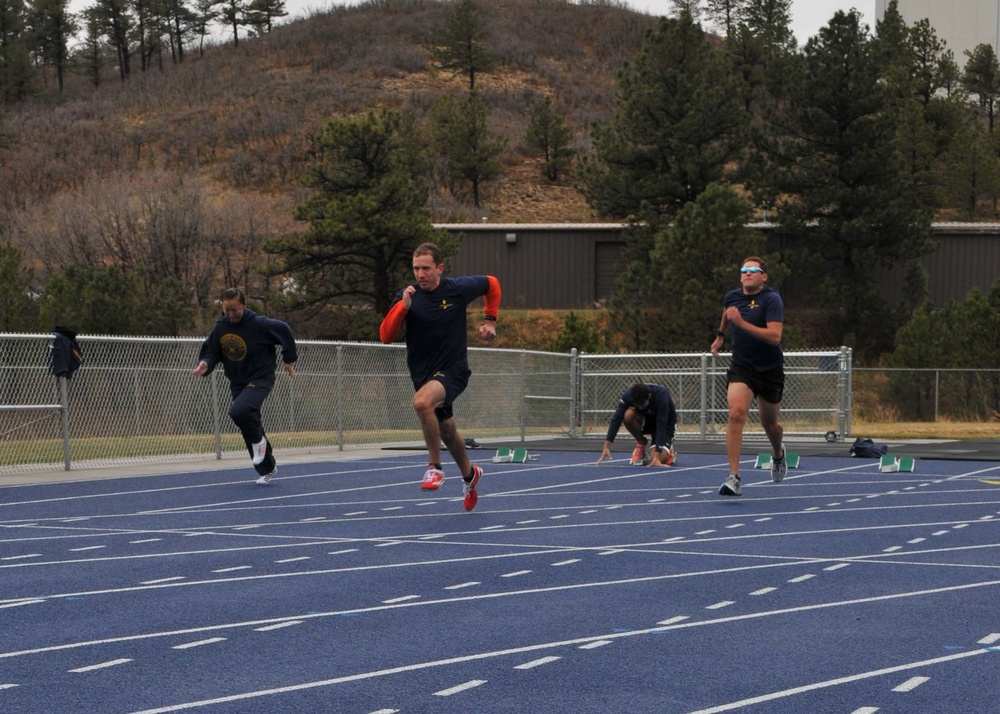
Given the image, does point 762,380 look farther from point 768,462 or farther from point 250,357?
point 250,357

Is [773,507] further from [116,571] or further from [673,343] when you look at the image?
[673,343]

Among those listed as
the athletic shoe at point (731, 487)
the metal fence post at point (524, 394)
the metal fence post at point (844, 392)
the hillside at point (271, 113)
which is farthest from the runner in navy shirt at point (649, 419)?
the hillside at point (271, 113)

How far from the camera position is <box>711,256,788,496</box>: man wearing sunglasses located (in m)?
11.8

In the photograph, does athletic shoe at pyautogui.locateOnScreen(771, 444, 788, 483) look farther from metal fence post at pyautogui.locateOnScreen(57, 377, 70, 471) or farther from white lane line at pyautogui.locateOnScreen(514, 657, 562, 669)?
white lane line at pyautogui.locateOnScreen(514, 657, 562, 669)

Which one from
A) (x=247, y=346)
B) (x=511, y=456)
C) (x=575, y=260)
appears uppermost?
(x=575, y=260)

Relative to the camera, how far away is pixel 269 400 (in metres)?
19.2

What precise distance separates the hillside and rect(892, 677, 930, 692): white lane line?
2034 inches

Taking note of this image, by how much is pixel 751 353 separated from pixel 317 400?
8.98 m

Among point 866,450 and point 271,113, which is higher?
point 271,113

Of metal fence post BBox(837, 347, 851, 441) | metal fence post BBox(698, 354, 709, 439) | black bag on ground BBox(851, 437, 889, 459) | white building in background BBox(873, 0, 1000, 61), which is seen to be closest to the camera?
black bag on ground BBox(851, 437, 889, 459)

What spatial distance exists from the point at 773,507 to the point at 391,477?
4.70 meters

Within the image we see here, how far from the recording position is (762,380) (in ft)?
39.7

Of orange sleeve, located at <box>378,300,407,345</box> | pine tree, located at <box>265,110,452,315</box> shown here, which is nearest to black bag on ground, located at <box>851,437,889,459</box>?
orange sleeve, located at <box>378,300,407,345</box>

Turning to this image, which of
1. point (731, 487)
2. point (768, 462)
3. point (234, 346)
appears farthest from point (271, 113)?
point (731, 487)
